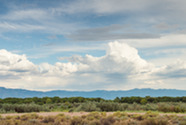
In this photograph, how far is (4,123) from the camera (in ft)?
57.9

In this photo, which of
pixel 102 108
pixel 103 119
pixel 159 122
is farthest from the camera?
pixel 102 108

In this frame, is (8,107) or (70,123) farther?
A: (8,107)

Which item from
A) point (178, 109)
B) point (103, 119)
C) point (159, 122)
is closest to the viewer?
point (159, 122)

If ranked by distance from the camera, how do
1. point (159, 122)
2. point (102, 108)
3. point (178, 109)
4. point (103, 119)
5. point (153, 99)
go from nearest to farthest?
point (159, 122) < point (103, 119) < point (178, 109) < point (102, 108) < point (153, 99)

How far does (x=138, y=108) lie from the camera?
29953 millimetres

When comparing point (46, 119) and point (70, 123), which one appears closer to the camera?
point (70, 123)

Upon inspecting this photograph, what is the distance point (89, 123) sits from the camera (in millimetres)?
17281

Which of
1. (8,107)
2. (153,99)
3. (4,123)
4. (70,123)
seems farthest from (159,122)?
(153,99)

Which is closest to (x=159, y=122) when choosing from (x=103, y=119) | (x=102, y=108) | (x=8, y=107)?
(x=103, y=119)

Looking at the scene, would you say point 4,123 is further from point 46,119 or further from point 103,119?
point 103,119

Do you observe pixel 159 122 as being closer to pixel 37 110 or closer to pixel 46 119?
pixel 46 119

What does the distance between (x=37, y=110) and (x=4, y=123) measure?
11.4m

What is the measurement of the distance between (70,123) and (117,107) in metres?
12.1

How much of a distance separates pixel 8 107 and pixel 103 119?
1609 cm
